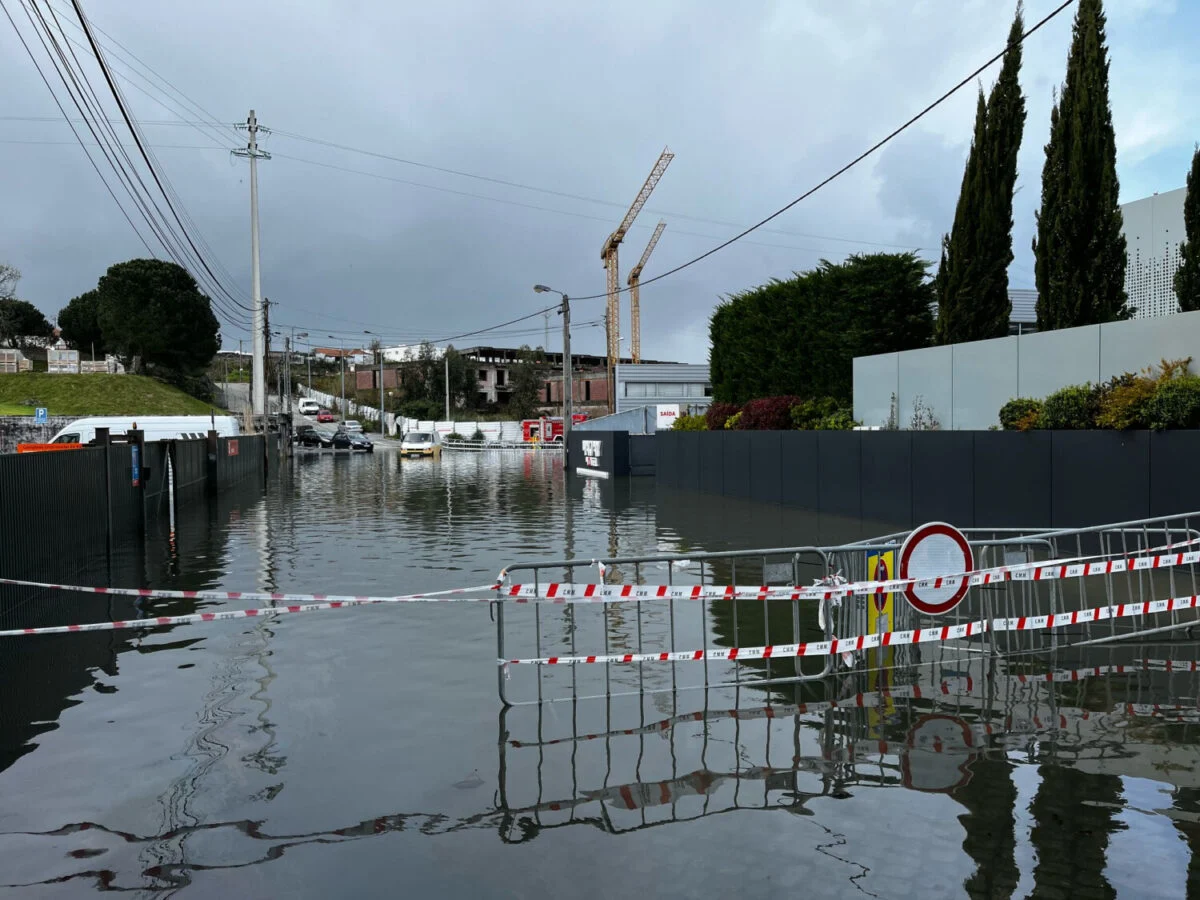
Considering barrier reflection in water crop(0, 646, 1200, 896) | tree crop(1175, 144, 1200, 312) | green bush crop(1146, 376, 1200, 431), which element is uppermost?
tree crop(1175, 144, 1200, 312)

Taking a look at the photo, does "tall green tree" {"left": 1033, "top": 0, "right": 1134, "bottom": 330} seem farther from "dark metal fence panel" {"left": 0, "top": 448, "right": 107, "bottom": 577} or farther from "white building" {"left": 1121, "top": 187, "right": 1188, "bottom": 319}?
"dark metal fence panel" {"left": 0, "top": 448, "right": 107, "bottom": 577}

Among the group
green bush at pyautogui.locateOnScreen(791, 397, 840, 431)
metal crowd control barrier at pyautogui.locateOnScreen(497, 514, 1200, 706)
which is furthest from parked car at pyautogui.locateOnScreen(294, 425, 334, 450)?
metal crowd control barrier at pyautogui.locateOnScreen(497, 514, 1200, 706)

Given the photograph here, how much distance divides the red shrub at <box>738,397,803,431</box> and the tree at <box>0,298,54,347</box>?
99526 mm

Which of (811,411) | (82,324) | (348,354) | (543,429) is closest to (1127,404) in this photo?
(811,411)

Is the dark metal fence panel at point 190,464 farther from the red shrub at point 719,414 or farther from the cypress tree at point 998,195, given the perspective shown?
the cypress tree at point 998,195

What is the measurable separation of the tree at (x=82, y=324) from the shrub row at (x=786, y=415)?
103893 mm

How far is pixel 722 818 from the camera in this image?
557 centimetres

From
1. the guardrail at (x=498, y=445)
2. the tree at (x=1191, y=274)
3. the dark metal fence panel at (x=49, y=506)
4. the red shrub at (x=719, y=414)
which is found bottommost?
the dark metal fence panel at (x=49, y=506)

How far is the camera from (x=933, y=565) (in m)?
8.47

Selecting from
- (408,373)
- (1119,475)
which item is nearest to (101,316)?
(408,373)

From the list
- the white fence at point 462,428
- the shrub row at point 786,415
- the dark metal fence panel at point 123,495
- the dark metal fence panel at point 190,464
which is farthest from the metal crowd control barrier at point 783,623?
the white fence at point 462,428

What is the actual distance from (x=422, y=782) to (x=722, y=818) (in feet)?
5.86

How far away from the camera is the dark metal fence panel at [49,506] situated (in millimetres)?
11453

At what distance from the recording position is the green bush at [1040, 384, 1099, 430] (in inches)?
599
